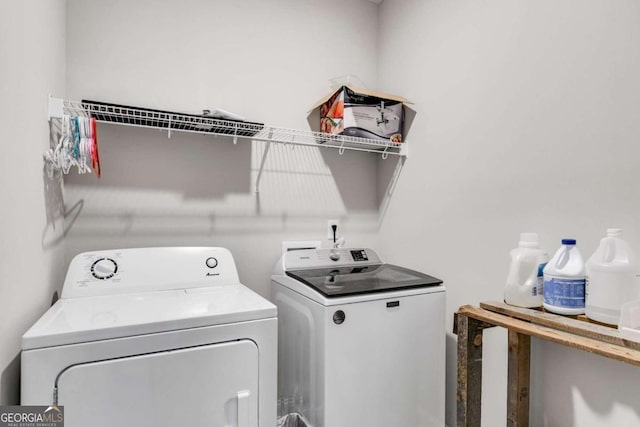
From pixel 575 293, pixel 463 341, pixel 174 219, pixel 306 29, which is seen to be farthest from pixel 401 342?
pixel 306 29

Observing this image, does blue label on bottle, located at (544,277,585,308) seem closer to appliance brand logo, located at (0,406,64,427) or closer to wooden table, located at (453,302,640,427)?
wooden table, located at (453,302,640,427)

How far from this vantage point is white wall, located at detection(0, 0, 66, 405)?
3.08 feet

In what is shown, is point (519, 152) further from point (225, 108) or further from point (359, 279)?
point (225, 108)

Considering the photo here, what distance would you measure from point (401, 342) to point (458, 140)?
3.46ft

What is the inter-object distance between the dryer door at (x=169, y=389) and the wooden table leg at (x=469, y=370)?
30.6 inches

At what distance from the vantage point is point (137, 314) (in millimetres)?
1172

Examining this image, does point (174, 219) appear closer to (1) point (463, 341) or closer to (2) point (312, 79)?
(2) point (312, 79)

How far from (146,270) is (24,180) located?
0.62 m

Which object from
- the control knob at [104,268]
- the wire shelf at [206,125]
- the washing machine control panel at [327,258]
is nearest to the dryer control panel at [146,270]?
the control knob at [104,268]

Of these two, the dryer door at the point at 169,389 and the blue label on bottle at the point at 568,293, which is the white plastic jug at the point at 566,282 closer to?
the blue label on bottle at the point at 568,293

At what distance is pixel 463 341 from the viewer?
1.35 m

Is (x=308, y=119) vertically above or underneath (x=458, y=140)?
above

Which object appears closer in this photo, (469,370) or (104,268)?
(469,370)

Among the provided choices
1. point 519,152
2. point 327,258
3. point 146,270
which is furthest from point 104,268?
point 519,152
